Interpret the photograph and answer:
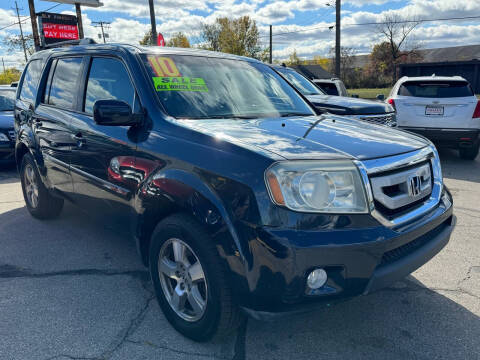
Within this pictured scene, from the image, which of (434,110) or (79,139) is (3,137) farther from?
(434,110)

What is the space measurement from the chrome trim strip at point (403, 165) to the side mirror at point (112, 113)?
4.87ft

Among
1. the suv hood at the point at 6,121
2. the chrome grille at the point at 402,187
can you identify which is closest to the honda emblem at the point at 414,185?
the chrome grille at the point at 402,187

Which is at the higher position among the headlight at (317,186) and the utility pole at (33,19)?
the utility pole at (33,19)

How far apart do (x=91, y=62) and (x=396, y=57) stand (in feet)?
227

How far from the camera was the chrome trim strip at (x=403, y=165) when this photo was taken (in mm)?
2166

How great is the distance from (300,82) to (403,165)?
6.96 meters

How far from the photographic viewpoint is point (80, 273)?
3518mm

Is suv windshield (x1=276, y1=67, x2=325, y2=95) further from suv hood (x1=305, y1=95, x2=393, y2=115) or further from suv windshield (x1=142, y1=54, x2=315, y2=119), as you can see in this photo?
suv windshield (x1=142, y1=54, x2=315, y2=119)

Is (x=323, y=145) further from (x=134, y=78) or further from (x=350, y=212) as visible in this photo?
(x=134, y=78)

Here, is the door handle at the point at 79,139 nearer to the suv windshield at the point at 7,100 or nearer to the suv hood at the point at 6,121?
the suv hood at the point at 6,121

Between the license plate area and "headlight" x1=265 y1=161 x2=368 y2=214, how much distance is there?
6947mm

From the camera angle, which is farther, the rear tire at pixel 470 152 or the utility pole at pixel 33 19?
the utility pole at pixel 33 19

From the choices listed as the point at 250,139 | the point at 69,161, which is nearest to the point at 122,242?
the point at 69,161

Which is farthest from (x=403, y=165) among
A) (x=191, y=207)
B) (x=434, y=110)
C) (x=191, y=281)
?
(x=434, y=110)
